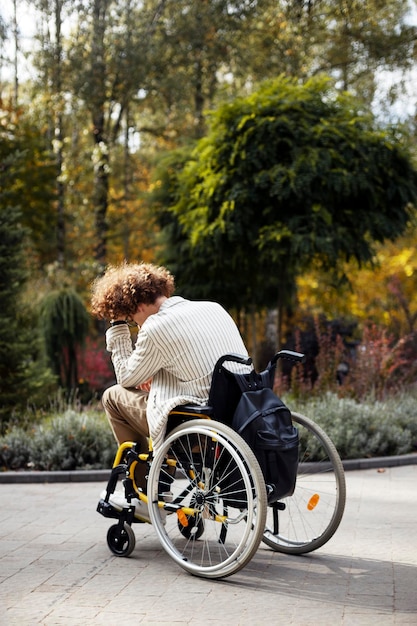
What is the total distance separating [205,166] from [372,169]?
2.49 metres

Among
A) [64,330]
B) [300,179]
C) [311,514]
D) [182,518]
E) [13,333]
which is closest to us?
[182,518]

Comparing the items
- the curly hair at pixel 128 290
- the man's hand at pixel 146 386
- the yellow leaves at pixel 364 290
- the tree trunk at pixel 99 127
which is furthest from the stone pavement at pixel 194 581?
the tree trunk at pixel 99 127

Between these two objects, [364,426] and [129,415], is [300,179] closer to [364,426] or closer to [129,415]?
[364,426]

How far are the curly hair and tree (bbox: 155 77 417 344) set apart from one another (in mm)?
7609

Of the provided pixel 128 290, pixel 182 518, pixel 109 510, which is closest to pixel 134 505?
pixel 109 510

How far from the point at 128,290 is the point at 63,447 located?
329cm

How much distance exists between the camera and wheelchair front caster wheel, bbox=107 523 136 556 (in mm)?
4859

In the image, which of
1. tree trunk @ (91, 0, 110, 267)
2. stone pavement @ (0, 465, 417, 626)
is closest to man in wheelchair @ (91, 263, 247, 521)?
stone pavement @ (0, 465, 417, 626)

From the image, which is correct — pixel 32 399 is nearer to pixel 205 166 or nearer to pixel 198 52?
pixel 205 166

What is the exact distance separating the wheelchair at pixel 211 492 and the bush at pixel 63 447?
2.65 m

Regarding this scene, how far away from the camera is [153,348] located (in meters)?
4.64

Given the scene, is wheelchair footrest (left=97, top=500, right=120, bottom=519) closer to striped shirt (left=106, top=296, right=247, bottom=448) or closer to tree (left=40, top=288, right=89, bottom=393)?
striped shirt (left=106, top=296, right=247, bottom=448)

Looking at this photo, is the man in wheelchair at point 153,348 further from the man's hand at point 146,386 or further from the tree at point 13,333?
the tree at point 13,333

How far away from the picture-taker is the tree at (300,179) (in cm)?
1254
